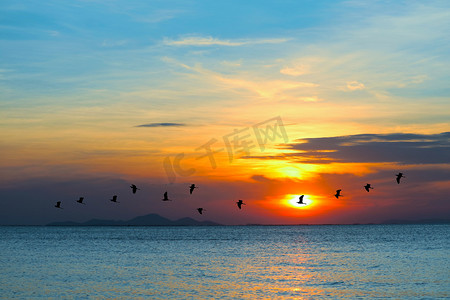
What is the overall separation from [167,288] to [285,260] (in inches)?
1253

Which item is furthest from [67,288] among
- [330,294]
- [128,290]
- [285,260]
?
[285,260]

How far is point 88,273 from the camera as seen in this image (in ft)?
203

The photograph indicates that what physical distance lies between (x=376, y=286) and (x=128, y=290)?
21.6 metres

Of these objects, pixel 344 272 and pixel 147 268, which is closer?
pixel 344 272

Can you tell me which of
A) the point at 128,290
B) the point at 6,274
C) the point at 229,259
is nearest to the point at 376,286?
the point at 128,290

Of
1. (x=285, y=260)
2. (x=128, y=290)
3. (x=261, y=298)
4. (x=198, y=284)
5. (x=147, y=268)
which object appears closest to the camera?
(x=261, y=298)

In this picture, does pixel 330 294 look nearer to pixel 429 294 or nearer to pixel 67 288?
pixel 429 294

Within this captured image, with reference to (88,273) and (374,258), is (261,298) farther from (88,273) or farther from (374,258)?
(374,258)

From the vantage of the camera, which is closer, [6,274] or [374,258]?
[6,274]

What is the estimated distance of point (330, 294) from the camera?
46625 millimetres

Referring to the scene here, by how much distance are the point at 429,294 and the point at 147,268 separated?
3383cm

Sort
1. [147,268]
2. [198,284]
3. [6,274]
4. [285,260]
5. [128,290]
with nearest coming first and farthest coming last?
1. [128,290]
2. [198,284]
3. [6,274]
4. [147,268]
5. [285,260]

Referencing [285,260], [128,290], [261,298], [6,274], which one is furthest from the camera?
[285,260]

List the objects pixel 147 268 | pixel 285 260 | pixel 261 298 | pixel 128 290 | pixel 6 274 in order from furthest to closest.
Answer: pixel 285 260, pixel 147 268, pixel 6 274, pixel 128 290, pixel 261 298
